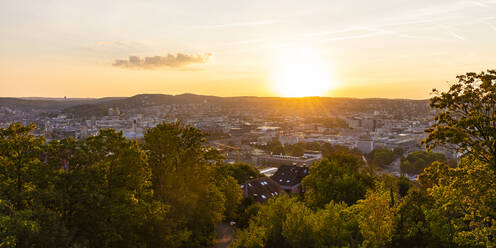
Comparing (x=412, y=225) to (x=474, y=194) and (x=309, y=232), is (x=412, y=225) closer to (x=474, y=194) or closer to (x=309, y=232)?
(x=309, y=232)

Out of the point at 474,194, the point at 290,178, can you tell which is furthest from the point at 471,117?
the point at 290,178

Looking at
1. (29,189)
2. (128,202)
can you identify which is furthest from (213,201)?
(29,189)

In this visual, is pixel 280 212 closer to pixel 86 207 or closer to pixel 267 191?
pixel 86 207

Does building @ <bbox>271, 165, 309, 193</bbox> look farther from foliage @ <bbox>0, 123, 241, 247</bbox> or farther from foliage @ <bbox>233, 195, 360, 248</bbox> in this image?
foliage @ <bbox>233, 195, 360, 248</bbox>

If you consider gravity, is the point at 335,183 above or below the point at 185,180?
below

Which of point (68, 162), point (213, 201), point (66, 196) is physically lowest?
point (213, 201)
